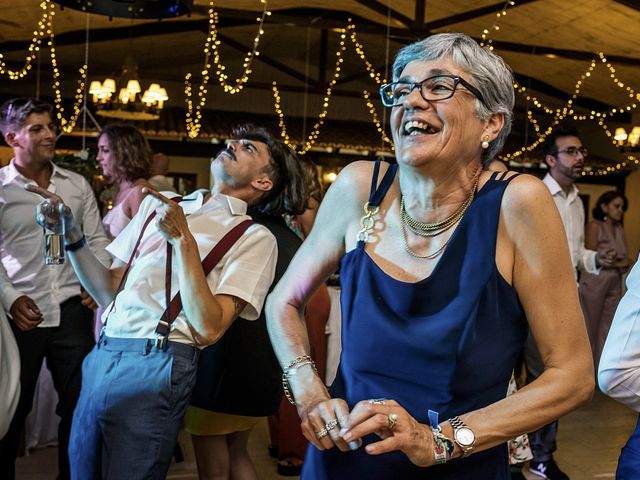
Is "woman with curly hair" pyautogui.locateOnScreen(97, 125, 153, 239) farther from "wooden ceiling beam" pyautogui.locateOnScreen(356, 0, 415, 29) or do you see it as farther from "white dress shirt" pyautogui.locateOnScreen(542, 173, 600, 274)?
"wooden ceiling beam" pyautogui.locateOnScreen(356, 0, 415, 29)

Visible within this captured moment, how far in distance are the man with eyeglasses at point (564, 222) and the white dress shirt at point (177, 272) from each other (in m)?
2.13

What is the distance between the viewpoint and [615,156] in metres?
16.4

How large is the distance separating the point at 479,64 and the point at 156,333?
1.11m

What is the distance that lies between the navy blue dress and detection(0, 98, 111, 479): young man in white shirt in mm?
2141

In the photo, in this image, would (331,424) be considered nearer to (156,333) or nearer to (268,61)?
(156,333)

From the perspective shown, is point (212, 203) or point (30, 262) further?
point (30, 262)

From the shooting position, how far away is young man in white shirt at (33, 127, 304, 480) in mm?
2064

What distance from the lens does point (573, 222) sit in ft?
14.9

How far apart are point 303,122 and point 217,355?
1235 centimetres

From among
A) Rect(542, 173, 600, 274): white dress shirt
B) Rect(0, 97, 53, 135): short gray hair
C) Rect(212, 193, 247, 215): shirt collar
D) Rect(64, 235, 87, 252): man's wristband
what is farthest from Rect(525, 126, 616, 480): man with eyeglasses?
Rect(0, 97, 53, 135): short gray hair

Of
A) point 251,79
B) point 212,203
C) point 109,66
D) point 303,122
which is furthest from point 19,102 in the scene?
point 251,79

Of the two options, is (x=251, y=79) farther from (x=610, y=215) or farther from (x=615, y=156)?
(x=610, y=215)

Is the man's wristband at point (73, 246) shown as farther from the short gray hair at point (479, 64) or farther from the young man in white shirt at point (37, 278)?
the short gray hair at point (479, 64)

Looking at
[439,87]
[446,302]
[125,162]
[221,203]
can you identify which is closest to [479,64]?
[439,87]
